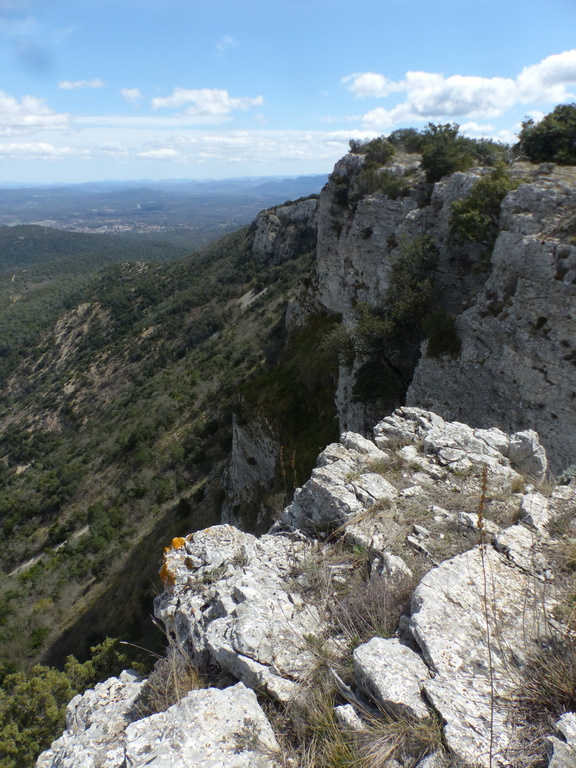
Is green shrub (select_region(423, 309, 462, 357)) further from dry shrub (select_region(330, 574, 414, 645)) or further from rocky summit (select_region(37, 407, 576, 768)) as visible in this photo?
dry shrub (select_region(330, 574, 414, 645))

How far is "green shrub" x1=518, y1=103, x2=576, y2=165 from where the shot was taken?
47.6 feet

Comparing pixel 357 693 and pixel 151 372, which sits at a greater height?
pixel 357 693

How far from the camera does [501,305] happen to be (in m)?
12.0

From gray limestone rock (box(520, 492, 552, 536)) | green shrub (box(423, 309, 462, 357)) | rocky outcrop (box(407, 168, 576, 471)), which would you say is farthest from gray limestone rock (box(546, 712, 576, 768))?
green shrub (box(423, 309, 462, 357))

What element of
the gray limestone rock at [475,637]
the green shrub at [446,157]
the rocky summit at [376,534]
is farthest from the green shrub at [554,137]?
the gray limestone rock at [475,637]

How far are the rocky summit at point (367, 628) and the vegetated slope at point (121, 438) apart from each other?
3529 mm

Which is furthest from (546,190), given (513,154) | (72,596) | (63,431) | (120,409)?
(63,431)

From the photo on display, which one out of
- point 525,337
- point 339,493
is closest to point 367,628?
point 339,493

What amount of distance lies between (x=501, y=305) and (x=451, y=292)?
324 centimetres

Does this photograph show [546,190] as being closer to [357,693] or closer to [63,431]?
[357,693]

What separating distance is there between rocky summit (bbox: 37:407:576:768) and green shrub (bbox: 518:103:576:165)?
13.1 m

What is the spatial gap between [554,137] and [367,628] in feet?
57.4

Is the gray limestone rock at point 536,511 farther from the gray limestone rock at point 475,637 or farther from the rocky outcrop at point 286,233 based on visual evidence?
the rocky outcrop at point 286,233

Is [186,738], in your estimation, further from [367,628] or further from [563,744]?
[563,744]
